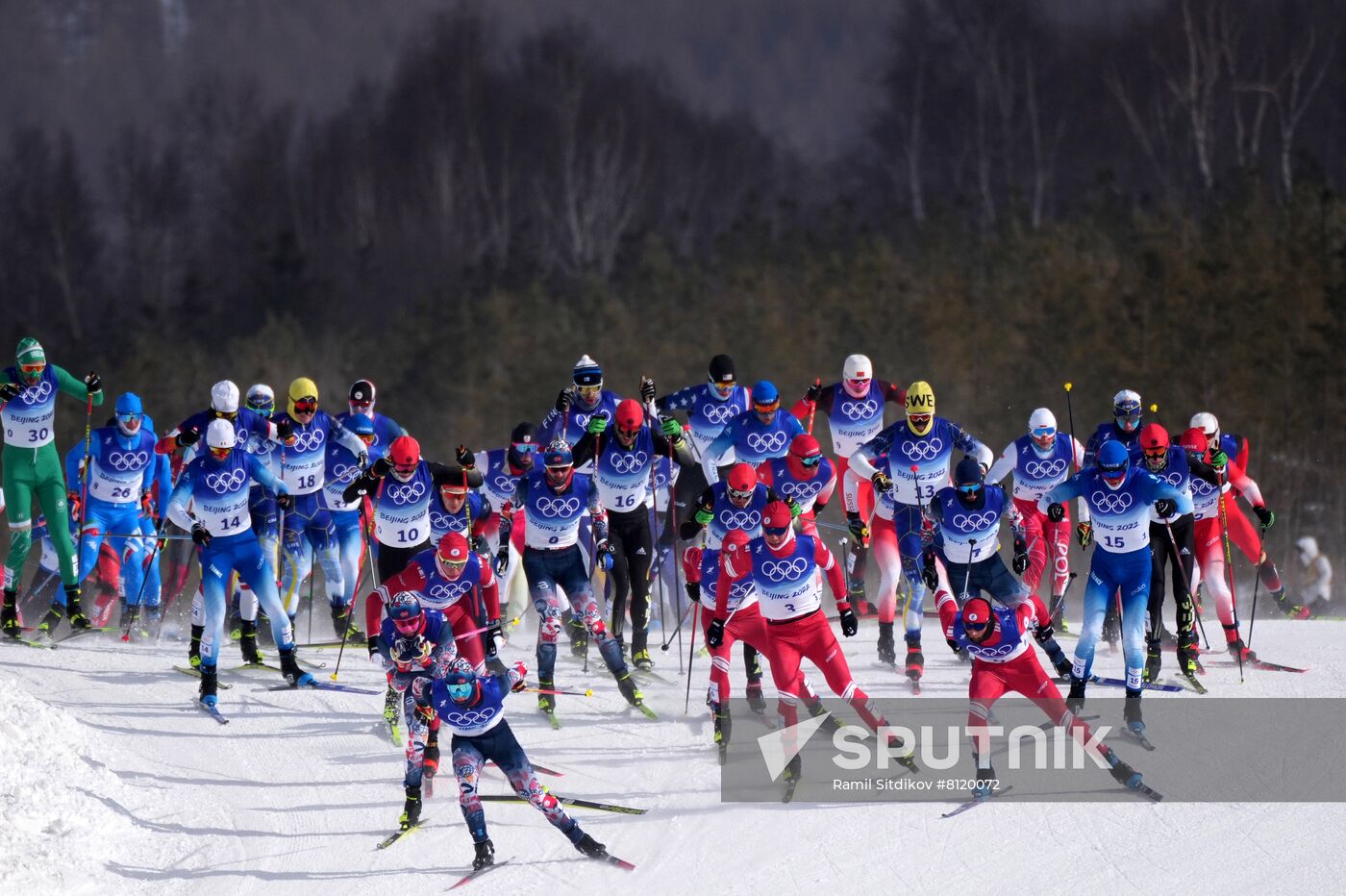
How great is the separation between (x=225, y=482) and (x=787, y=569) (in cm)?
457

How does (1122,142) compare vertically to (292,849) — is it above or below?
above

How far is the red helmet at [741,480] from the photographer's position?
1122cm

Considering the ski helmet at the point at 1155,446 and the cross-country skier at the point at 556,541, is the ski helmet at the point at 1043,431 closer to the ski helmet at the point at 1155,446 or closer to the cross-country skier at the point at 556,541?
the ski helmet at the point at 1155,446

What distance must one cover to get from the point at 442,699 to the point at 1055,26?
34.6 m

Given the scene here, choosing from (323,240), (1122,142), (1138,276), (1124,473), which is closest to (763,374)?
(1138,276)

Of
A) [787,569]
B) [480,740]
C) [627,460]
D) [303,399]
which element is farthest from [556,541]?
[303,399]

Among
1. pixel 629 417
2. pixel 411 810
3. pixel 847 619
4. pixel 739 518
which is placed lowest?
pixel 411 810

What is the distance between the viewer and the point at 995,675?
33.4 feet

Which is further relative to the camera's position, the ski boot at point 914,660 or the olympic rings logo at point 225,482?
the ski boot at point 914,660

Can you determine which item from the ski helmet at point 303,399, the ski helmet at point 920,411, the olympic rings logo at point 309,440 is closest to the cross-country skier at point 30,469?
the ski helmet at point 303,399

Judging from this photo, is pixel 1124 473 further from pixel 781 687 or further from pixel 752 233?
pixel 752 233

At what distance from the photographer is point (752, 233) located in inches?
1398

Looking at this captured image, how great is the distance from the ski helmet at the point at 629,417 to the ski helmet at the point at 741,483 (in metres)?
1.60

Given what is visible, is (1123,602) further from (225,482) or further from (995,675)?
(225,482)
